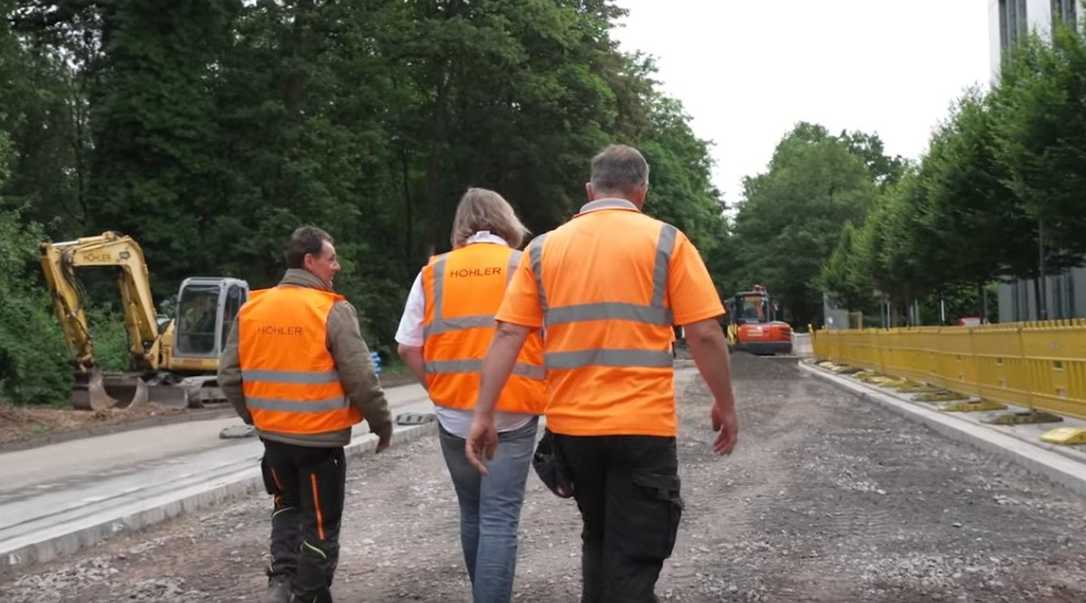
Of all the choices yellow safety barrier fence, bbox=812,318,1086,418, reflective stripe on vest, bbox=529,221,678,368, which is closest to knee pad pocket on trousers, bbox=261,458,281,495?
reflective stripe on vest, bbox=529,221,678,368

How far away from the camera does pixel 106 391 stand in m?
21.3

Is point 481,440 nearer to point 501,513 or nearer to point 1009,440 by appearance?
point 501,513

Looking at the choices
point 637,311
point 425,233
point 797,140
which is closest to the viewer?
point 637,311

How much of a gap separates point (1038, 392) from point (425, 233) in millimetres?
29520

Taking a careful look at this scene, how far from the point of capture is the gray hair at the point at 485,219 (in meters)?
4.83

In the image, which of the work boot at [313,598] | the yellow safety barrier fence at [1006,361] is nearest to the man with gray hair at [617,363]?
the work boot at [313,598]

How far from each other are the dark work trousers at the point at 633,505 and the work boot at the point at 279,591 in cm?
189

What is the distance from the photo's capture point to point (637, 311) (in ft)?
12.6

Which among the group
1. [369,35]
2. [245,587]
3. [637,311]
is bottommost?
[245,587]

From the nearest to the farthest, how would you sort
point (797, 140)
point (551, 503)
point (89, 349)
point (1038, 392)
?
point (551, 503)
point (1038, 392)
point (89, 349)
point (797, 140)

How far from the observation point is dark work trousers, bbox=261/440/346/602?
506 centimetres

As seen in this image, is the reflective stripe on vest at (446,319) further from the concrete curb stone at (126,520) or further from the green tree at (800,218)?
the green tree at (800,218)

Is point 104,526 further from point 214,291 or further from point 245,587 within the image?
point 214,291

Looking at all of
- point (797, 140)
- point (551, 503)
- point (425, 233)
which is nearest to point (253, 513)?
point (551, 503)
